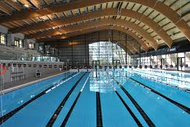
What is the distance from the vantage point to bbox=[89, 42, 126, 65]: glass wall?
2616 cm

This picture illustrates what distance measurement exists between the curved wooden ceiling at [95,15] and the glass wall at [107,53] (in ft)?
18.1

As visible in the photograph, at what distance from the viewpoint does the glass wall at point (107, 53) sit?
2616cm

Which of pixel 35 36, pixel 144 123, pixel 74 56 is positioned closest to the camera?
pixel 144 123

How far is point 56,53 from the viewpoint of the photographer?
26516mm

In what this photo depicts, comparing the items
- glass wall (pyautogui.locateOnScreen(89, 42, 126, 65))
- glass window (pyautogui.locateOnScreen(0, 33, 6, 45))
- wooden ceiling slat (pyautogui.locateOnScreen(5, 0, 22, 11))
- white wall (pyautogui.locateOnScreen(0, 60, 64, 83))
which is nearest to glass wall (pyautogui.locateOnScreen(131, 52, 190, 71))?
glass wall (pyautogui.locateOnScreen(89, 42, 126, 65))

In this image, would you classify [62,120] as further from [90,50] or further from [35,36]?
[90,50]

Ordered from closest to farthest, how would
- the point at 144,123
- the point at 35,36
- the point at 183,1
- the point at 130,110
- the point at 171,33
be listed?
1. the point at 144,123
2. the point at 130,110
3. the point at 183,1
4. the point at 171,33
5. the point at 35,36

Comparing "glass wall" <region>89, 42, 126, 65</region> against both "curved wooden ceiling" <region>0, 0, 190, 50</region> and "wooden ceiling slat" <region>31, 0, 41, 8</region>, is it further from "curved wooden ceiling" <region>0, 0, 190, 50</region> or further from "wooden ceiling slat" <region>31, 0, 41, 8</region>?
"wooden ceiling slat" <region>31, 0, 41, 8</region>

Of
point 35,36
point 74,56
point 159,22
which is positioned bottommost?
point 74,56

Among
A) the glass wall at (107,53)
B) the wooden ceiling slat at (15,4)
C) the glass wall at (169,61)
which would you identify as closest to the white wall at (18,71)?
the wooden ceiling slat at (15,4)

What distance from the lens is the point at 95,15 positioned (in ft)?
51.1

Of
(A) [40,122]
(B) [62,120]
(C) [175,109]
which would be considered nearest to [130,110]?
(C) [175,109]

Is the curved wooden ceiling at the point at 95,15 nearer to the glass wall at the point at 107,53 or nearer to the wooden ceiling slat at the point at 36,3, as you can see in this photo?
the wooden ceiling slat at the point at 36,3

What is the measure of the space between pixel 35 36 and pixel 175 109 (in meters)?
17.8
